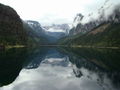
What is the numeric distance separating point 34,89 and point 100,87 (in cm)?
1236

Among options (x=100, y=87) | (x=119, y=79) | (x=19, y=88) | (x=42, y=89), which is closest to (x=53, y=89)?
(x=42, y=89)

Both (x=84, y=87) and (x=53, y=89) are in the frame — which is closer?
(x=53, y=89)

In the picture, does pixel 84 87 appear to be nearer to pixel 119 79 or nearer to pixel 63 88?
pixel 63 88

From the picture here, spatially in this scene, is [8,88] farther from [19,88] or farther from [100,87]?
[100,87]

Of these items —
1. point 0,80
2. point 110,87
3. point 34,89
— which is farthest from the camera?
point 0,80

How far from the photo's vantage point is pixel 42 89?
40094mm

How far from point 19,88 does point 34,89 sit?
10.6 feet

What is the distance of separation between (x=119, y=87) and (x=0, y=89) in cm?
2163

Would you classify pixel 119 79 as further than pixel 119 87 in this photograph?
Yes

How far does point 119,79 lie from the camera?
51469mm

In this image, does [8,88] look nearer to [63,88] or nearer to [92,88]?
[63,88]

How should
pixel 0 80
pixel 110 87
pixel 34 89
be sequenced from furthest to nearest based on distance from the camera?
pixel 0 80, pixel 110 87, pixel 34 89

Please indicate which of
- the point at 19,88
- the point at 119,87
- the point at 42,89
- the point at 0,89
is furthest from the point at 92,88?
the point at 0,89

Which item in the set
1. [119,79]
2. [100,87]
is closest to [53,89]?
[100,87]
